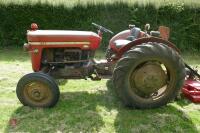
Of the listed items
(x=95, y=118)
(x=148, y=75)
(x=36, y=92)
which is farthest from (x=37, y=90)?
(x=148, y=75)

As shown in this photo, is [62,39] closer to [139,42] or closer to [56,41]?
[56,41]

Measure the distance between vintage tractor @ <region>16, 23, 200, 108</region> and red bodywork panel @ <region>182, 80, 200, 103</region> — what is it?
25.1 inches

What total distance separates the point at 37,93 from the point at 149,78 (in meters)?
1.59

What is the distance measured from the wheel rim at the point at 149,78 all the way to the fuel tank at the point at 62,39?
2.90 feet

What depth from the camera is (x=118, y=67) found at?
204 inches

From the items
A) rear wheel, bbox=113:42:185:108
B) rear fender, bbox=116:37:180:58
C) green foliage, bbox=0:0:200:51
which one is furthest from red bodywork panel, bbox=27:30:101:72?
green foliage, bbox=0:0:200:51

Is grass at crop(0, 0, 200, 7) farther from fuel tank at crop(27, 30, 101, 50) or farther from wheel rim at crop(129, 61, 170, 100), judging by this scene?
wheel rim at crop(129, 61, 170, 100)

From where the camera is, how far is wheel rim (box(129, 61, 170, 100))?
17.5ft

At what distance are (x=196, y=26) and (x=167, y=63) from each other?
589 centimetres

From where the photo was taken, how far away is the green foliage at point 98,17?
10.7 m

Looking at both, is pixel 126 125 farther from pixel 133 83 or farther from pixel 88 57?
pixel 88 57

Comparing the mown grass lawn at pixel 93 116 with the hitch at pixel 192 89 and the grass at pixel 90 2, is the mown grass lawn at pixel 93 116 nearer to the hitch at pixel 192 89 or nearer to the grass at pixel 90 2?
the hitch at pixel 192 89

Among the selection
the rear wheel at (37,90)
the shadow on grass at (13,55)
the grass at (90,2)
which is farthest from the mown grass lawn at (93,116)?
the grass at (90,2)

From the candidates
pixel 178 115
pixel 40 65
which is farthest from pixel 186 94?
pixel 40 65
